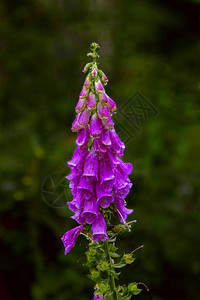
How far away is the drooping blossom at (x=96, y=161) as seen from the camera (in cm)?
213

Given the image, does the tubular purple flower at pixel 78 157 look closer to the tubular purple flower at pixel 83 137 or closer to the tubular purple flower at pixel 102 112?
the tubular purple flower at pixel 83 137

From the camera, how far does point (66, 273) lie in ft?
16.5

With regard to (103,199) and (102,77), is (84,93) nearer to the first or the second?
(102,77)

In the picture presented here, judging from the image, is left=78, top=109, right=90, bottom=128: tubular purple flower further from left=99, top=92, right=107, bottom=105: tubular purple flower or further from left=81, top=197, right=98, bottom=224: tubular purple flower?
left=81, top=197, right=98, bottom=224: tubular purple flower

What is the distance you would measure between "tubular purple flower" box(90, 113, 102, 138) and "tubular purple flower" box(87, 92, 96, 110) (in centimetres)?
7

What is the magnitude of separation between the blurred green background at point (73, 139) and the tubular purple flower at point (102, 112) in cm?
177

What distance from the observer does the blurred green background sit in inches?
194

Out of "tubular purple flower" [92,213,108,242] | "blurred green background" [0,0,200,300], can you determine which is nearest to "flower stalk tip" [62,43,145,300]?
"tubular purple flower" [92,213,108,242]

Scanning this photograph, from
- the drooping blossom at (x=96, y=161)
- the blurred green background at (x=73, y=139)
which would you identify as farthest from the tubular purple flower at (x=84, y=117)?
the blurred green background at (x=73, y=139)

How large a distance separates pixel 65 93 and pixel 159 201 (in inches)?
110

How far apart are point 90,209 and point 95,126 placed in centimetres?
51

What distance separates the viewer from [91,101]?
213 centimetres

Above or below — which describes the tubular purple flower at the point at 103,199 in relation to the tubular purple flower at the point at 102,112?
below

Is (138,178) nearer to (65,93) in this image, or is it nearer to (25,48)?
(65,93)
